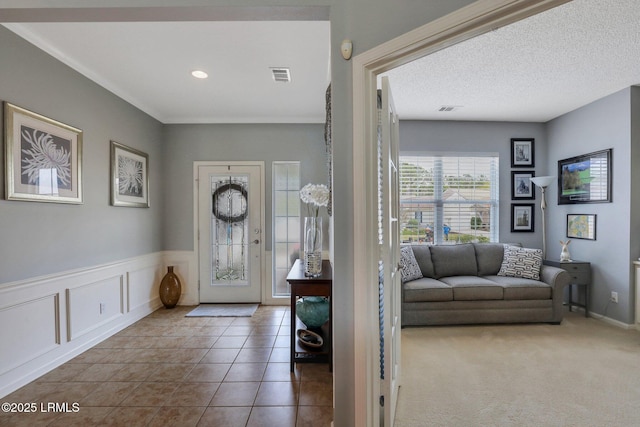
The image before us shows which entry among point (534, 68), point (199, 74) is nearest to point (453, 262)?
point (534, 68)

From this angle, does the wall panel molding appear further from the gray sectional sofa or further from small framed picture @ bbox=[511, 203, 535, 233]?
small framed picture @ bbox=[511, 203, 535, 233]

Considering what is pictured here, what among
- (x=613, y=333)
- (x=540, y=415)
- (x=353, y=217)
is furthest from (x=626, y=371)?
(x=353, y=217)

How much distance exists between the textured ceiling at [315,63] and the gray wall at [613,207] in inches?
9.1

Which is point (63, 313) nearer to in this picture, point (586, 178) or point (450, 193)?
point (450, 193)

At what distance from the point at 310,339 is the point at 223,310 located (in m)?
1.81

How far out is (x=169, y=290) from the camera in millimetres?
4055

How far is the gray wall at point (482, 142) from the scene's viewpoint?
14.2ft

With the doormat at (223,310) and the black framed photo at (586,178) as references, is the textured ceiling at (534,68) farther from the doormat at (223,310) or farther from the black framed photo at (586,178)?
the doormat at (223,310)

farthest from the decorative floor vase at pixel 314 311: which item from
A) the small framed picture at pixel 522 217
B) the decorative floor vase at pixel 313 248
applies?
the small framed picture at pixel 522 217

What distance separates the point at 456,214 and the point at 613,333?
2.07m

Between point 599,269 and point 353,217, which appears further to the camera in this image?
point 599,269

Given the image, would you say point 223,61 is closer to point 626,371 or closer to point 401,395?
point 401,395

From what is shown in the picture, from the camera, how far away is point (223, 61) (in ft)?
8.86

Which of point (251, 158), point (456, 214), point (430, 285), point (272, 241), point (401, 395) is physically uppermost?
point (251, 158)
